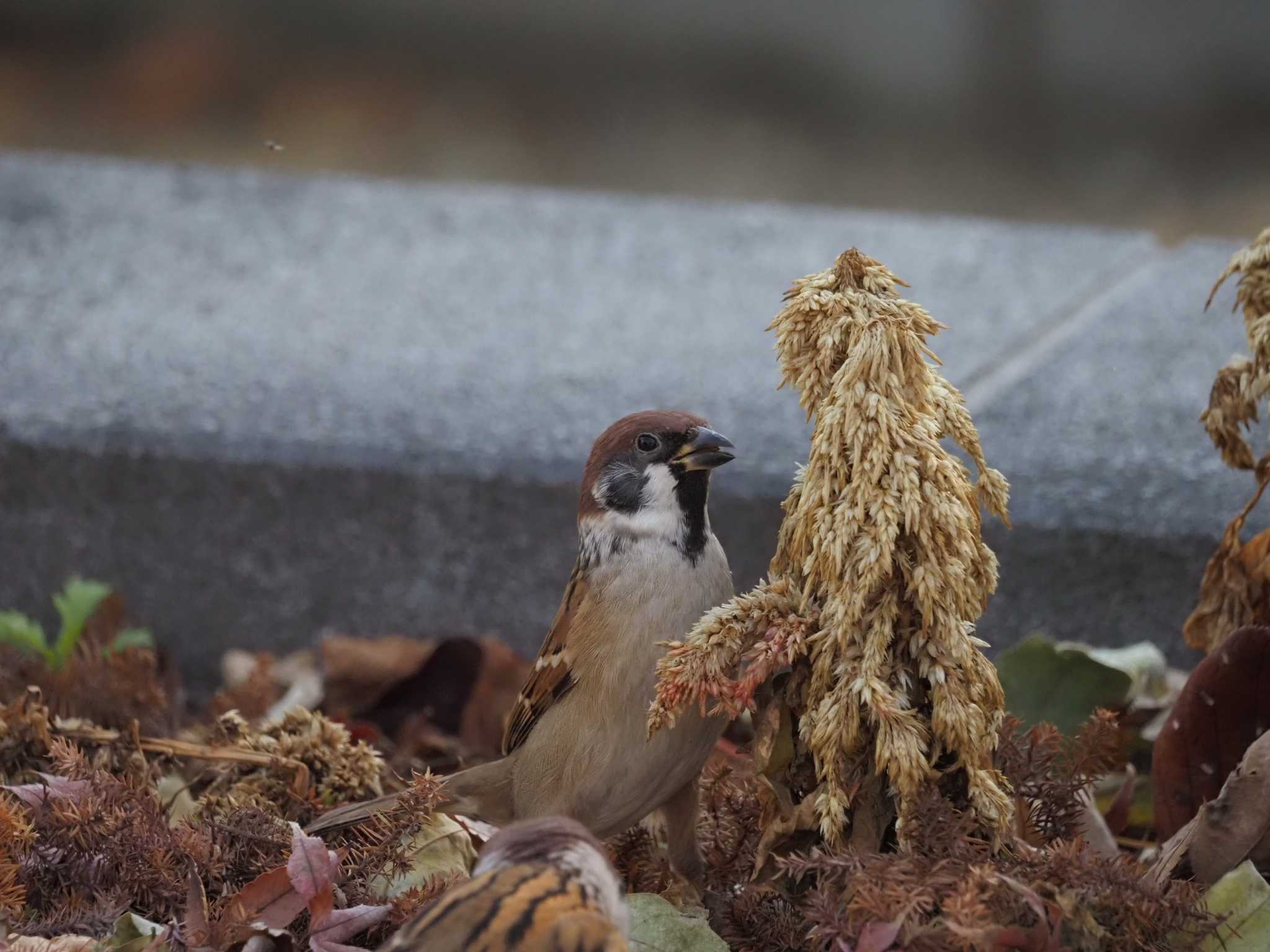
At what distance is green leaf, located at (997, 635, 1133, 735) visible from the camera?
2.84m

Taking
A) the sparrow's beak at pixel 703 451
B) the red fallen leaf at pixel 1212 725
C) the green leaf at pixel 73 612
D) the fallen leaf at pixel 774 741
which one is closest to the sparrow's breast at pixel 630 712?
the sparrow's beak at pixel 703 451

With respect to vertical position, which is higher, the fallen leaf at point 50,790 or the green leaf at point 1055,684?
the green leaf at point 1055,684

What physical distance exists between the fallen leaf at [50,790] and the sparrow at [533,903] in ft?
2.41

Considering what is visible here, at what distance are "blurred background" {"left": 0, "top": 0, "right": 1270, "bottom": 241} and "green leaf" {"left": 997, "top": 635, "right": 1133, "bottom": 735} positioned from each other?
555 cm

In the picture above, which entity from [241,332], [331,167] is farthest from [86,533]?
[331,167]

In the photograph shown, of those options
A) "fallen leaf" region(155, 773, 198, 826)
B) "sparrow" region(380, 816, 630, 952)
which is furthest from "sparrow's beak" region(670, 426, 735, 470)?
"fallen leaf" region(155, 773, 198, 826)

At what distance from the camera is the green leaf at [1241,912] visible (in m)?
2.07

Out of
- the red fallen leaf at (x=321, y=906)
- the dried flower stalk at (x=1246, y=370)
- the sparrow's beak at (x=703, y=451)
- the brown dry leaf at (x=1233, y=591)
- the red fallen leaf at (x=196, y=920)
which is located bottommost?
the red fallen leaf at (x=196, y=920)

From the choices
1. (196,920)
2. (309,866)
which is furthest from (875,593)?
(196,920)

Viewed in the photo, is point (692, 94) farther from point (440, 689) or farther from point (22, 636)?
point (22, 636)

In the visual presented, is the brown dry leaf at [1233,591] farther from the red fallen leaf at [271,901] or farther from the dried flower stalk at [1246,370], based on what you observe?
the red fallen leaf at [271,901]

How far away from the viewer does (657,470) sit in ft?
8.86

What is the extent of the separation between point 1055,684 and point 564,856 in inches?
48.9

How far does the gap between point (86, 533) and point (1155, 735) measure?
8.28 feet
